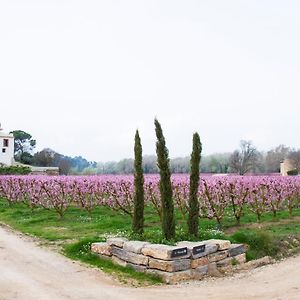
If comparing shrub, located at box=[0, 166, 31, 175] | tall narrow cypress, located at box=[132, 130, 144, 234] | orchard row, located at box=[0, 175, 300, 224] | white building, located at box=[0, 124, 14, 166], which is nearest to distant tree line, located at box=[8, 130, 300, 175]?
white building, located at box=[0, 124, 14, 166]

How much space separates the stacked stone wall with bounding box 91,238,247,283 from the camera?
9961mm

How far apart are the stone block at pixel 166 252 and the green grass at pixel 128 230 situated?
1.56 feet

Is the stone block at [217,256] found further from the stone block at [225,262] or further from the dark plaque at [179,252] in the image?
the dark plaque at [179,252]

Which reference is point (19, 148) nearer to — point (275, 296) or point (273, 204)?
point (273, 204)

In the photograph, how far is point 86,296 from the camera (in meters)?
8.59

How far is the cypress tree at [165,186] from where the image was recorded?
11.5 metres

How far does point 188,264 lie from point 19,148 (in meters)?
78.8

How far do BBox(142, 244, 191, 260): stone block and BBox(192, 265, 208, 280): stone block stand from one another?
0.38 meters

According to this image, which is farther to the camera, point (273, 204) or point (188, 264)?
point (273, 204)

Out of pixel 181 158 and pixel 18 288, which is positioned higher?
pixel 181 158

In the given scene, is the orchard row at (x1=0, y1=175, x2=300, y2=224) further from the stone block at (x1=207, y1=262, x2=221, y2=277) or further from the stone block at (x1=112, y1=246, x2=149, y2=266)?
the stone block at (x1=112, y1=246, x2=149, y2=266)

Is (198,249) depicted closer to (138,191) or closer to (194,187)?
(194,187)

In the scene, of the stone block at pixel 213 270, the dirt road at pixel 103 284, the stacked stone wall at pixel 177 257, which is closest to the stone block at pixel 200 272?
the stacked stone wall at pixel 177 257

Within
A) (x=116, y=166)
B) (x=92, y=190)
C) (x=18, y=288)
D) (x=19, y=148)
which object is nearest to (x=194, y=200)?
(x=18, y=288)
